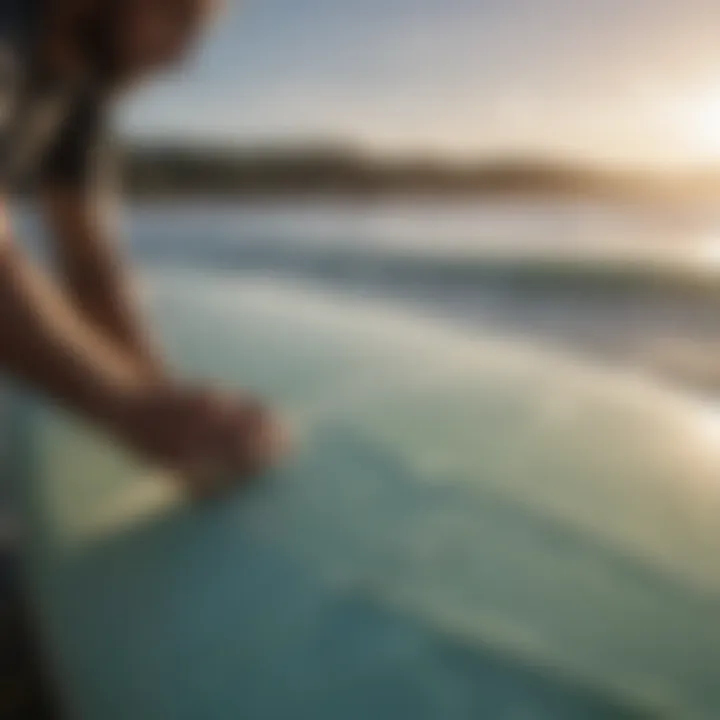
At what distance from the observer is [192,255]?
63cm

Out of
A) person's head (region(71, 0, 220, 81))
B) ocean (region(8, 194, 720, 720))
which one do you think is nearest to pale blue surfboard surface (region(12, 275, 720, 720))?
ocean (region(8, 194, 720, 720))

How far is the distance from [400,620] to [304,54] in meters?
0.35

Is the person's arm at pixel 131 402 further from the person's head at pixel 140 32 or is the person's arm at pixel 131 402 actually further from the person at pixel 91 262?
the person's head at pixel 140 32

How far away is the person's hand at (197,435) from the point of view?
51 cm

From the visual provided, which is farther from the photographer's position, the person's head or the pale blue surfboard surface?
the person's head

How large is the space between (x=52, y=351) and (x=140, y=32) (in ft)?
0.69

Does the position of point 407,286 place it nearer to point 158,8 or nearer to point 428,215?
point 428,215

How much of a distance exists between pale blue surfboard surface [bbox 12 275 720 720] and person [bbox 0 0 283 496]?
0.02 m

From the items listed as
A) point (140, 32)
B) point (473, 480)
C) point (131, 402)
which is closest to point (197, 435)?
point (131, 402)

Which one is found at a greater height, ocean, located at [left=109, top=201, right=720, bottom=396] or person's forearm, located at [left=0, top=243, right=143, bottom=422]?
ocean, located at [left=109, top=201, right=720, bottom=396]

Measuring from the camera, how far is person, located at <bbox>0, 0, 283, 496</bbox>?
0.51 m

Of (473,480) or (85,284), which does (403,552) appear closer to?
(473,480)

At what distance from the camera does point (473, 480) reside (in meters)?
0.52

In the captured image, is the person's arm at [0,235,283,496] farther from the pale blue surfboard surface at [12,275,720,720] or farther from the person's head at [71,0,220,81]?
the person's head at [71,0,220,81]
